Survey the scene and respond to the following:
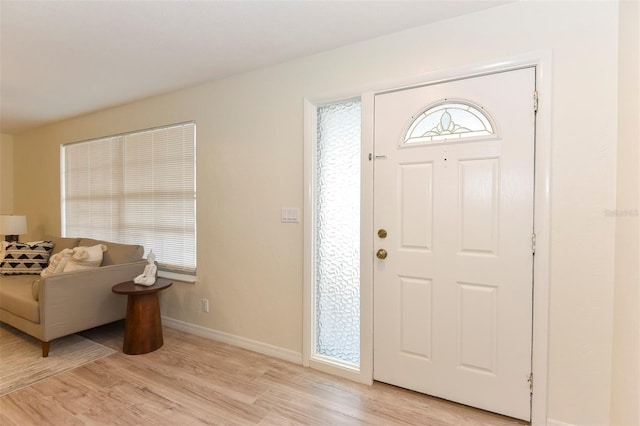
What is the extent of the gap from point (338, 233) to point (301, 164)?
2.04 feet

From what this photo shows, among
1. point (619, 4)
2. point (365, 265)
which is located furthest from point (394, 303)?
point (619, 4)

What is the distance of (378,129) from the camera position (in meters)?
2.16

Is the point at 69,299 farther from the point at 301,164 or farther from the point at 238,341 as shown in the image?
the point at 301,164

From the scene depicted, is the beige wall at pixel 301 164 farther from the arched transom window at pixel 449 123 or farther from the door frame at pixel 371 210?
the arched transom window at pixel 449 123

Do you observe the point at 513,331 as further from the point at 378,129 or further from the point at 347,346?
the point at 378,129

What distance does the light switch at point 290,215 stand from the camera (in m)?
2.48

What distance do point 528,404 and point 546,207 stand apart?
3.73 feet

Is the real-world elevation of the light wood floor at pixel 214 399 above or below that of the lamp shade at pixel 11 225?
below

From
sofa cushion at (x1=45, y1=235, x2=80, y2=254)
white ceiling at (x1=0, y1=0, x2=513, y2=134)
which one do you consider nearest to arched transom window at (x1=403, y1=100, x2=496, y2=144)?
white ceiling at (x1=0, y1=0, x2=513, y2=134)

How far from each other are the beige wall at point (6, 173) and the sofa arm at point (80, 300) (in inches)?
149

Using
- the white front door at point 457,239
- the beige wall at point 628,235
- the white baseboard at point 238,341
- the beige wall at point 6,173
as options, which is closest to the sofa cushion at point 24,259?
the white baseboard at point 238,341

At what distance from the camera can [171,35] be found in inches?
83.9

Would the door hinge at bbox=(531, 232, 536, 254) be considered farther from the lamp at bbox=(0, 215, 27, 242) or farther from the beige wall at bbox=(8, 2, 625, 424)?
the lamp at bbox=(0, 215, 27, 242)

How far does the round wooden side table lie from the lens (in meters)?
2.62
